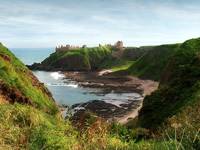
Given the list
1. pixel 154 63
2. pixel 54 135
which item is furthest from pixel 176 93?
pixel 154 63

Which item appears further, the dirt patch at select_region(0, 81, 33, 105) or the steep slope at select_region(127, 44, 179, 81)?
the steep slope at select_region(127, 44, 179, 81)

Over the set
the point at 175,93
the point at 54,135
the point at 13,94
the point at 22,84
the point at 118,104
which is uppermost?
the point at 54,135

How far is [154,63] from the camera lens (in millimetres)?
157125

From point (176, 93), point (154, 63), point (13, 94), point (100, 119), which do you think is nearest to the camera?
point (100, 119)

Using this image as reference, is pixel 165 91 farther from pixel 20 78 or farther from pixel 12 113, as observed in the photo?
pixel 12 113

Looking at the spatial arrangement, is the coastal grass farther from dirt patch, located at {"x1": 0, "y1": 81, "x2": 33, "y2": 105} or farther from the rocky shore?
the rocky shore

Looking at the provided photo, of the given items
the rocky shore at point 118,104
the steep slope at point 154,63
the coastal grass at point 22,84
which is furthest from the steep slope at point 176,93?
the steep slope at point 154,63

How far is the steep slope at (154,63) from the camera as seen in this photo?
14725 cm

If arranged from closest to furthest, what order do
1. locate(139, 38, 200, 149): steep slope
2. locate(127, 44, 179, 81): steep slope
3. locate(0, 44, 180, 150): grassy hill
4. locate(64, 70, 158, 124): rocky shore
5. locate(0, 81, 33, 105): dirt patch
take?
locate(0, 44, 180, 150): grassy hill
locate(0, 81, 33, 105): dirt patch
locate(139, 38, 200, 149): steep slope
locate(64, 70, 158, 124): rocky shore
locate(127, 44, 179, 81): steep slope

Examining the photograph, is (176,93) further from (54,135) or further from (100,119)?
(54,135)

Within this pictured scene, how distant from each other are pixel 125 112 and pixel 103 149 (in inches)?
2588

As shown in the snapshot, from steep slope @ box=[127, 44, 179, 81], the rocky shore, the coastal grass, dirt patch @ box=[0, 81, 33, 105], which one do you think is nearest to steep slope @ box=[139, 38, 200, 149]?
the rocky shore

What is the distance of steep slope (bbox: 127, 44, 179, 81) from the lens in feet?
483

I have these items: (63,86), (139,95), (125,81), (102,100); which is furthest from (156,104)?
(125,81)
